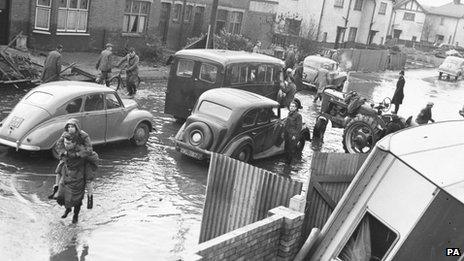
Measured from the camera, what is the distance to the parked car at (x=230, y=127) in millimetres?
12164

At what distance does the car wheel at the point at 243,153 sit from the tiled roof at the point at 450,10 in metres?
81.6

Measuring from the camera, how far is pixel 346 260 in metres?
6.80

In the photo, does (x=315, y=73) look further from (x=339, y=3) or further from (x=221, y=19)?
(x=339, y=3)

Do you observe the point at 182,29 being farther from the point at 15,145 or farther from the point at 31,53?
the point at 15,145

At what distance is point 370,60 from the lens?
134 feet

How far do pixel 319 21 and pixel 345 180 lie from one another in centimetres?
3751

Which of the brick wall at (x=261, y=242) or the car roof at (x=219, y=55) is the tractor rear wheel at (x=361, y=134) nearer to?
the car roof at (x=219, y=55)

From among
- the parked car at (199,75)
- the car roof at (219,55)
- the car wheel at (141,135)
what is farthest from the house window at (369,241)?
the car roof at (219,55)

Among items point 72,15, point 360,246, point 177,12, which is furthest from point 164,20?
point 360,246

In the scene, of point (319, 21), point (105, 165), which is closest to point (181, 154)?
point (105, 165)

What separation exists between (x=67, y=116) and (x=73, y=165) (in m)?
3.05

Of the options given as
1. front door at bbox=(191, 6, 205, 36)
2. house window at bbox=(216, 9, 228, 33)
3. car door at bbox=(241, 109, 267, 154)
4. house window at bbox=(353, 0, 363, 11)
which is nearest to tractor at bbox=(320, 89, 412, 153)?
car door at bbox=(241, 109, 267, 154)

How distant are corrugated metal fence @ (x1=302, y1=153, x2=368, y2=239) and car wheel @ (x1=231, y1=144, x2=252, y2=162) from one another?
408 cm

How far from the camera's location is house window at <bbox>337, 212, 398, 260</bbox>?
21.3 feet
